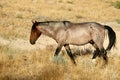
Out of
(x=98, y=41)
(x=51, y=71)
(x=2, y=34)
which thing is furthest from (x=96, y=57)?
(x=2, y=34)

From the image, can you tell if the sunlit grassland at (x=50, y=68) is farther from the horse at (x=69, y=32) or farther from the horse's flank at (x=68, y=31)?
the horse's flank at (x=68, y=31)

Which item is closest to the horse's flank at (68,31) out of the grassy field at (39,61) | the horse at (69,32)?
the horse at (69,32)

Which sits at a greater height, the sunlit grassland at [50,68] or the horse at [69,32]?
the horse at [69,32]

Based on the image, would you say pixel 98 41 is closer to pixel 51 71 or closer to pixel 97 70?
pixel 97 70

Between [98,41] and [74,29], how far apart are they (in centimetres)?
82

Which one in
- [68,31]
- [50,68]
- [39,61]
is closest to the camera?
[50,68]

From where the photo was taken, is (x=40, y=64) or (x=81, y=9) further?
(x=81, y=9)

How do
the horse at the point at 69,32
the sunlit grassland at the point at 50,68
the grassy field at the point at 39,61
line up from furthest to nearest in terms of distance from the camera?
the horse at the point at 69,32 < the grassy field at the point at 39,61 < the sunlit grassland at the point at 50,68

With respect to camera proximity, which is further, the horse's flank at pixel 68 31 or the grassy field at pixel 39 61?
the horse's flank at pixel 68 31

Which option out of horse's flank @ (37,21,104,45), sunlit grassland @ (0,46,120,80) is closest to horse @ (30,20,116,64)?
horse's flank @ (37,21,104,45)

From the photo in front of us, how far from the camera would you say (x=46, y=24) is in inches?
446

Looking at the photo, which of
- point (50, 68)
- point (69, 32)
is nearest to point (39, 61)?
point (50, 68)

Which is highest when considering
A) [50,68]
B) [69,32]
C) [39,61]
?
[69,32]

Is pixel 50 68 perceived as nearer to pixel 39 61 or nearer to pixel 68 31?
pixel 39 61
